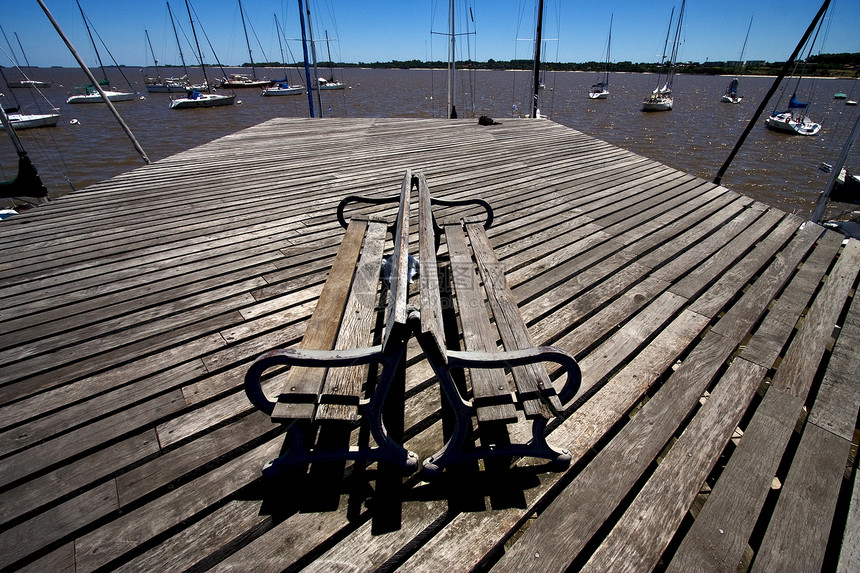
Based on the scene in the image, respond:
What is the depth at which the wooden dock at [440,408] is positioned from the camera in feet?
5.23

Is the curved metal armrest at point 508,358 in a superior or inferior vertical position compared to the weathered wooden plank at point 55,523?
superior

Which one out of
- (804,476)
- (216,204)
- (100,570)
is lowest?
(804,476)

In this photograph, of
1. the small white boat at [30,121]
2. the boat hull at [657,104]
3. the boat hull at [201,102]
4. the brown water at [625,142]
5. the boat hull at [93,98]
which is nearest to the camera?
the brown water at [625,142]

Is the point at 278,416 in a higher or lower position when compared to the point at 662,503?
higher

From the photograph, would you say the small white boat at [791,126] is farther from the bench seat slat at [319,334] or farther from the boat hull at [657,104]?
the bench seat slat at [319,334]

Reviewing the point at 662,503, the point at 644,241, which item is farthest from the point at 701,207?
the point at 662,503

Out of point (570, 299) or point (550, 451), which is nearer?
point (550, 451)

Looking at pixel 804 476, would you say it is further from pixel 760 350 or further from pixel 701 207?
pixel 701 207

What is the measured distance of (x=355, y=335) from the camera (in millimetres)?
2061

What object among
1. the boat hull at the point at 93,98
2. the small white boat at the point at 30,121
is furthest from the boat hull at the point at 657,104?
the boat hull at the point at 93,98

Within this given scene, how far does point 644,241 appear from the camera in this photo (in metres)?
4.17

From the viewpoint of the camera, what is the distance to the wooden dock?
62.7 inches

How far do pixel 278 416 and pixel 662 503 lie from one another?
1719 mm

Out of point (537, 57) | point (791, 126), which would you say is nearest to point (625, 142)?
point (537, 57)
